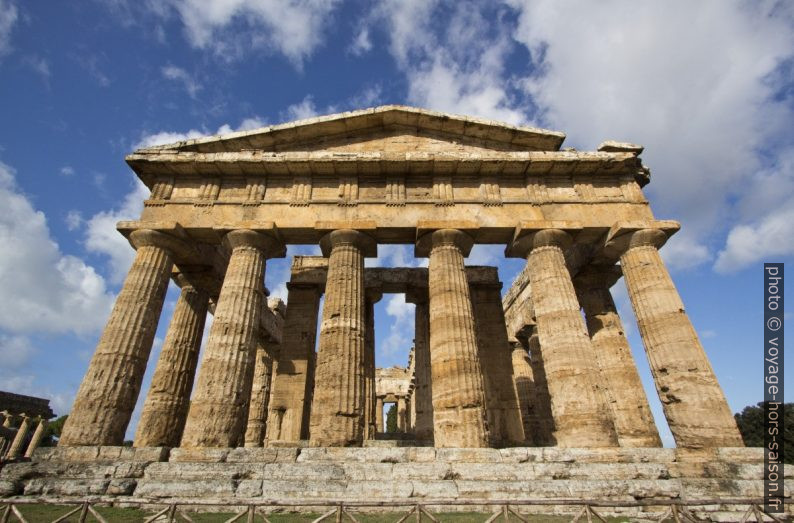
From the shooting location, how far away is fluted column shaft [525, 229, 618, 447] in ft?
34.4

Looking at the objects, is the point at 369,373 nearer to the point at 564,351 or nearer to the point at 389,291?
the point at 389,291

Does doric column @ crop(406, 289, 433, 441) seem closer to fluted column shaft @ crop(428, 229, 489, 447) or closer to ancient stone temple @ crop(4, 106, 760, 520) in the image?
ancient stone temple @ crop(4, 106, 760, 520)

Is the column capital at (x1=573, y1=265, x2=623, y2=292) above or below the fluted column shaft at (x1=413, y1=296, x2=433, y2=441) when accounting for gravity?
above

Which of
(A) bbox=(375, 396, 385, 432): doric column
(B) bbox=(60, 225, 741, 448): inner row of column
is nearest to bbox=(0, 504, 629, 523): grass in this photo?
(B) bbox=(60, 225, 741, 448): inner row of column

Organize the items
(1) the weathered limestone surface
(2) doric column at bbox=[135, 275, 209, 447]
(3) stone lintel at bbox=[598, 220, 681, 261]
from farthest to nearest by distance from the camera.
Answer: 1. (1) the weathered limestone surface
2. (3) stone lintel at bbox=[598, 220, 681, 261]
3. (2) doric column at bbox=[135, 275, 209, 447]

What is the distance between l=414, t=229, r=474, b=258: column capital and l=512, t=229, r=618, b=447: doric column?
1654mm

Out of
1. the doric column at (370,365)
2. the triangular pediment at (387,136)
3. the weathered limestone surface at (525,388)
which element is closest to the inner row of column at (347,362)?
the doric column at (370,365)

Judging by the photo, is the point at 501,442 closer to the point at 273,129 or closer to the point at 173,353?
the point at 173,353

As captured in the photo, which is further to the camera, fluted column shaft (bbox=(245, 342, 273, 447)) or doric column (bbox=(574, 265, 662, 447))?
fluted column shaft (bbox=(245, 342, 273, 447))

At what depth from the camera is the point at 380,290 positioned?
17234mm

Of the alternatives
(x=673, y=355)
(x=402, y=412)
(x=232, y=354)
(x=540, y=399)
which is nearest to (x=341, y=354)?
(x=232, y=354)

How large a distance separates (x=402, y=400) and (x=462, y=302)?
19.1 metres

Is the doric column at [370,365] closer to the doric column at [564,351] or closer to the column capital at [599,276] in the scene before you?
the doric column at [564,351]

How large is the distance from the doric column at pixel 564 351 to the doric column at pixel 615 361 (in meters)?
1.67
